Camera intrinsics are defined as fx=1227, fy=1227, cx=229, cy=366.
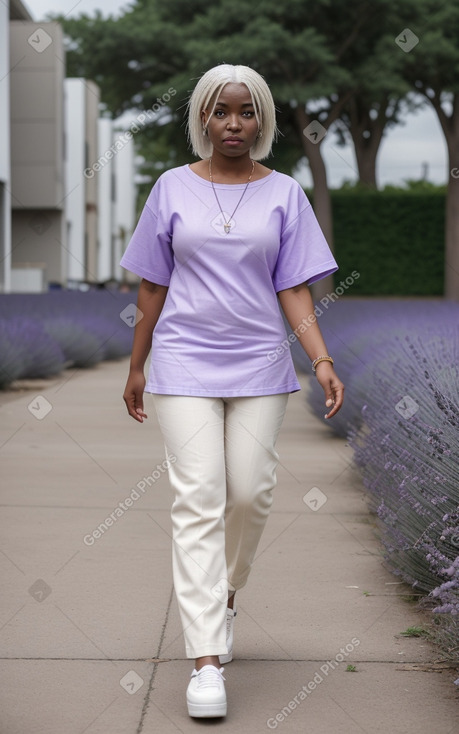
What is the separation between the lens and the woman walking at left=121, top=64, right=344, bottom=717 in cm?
336

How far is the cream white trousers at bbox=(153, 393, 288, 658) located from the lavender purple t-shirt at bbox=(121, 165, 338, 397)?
0.06m

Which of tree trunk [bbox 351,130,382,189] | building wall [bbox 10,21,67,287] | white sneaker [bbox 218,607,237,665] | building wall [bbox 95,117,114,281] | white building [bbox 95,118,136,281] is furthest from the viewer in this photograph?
white building [bbox 95,118,136,281]

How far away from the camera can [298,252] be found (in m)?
3.59

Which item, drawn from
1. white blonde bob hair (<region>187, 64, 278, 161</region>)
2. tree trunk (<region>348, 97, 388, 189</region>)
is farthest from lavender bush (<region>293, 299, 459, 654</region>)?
tree trunk (<region>348, 97, 388, 189</region>)

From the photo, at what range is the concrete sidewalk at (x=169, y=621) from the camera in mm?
3340

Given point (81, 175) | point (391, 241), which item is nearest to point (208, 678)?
point (391, 241)

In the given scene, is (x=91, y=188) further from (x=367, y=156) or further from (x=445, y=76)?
(x=445, y=76)

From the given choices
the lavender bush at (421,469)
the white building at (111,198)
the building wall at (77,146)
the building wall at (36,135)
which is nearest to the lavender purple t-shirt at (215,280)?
the lavender bush at (421,469)

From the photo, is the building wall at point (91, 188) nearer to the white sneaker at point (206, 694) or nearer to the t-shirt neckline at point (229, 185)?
the t-shirt neckline at point (229, 185)

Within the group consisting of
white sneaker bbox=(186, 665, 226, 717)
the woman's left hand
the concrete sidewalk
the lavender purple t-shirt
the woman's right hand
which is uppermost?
the lavender purple t-shirt

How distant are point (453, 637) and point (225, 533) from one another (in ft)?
2.40

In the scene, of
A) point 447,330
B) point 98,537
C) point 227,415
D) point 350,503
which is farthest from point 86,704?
point 447,330

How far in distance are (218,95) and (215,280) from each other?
52 centimetres

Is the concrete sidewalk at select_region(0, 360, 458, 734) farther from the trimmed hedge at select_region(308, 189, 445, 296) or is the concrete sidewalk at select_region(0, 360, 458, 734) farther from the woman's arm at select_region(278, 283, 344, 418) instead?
the trimmed hedge at select_region(308, 189, 445, 296)
